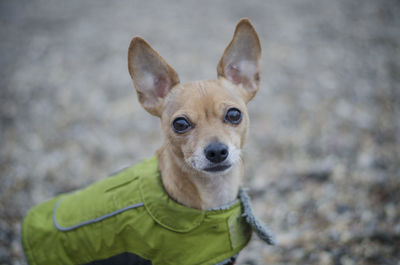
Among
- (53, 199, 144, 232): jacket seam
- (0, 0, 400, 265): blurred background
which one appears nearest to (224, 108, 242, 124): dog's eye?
(53, 199, 144, 232): jacket seam

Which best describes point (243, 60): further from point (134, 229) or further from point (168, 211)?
point (134, 229)

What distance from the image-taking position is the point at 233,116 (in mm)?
2584

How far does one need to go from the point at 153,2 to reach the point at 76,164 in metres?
9.15

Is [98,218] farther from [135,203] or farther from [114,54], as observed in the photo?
[114,54]

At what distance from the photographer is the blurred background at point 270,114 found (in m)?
4.15

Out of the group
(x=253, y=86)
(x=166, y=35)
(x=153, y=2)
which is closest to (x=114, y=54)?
(x=166, y=35)

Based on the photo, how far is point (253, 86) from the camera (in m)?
2.97

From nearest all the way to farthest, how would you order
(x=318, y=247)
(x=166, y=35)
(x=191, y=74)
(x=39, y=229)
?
(x=39, y=229), (x=318, y=247), (x=191, y=74), (x=166, y=35)

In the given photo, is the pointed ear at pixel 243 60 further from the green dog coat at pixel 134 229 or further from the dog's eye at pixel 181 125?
the green dog coat at pixel 134 229

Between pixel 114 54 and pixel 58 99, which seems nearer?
pixel 58 99

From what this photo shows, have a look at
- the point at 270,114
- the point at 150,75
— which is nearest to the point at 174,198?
the point at 150,75

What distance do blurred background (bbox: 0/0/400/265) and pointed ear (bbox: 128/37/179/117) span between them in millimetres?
2580

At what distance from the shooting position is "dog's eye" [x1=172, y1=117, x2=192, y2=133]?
2537mm

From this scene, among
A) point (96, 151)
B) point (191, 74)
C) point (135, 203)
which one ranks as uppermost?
point (191, 74)
